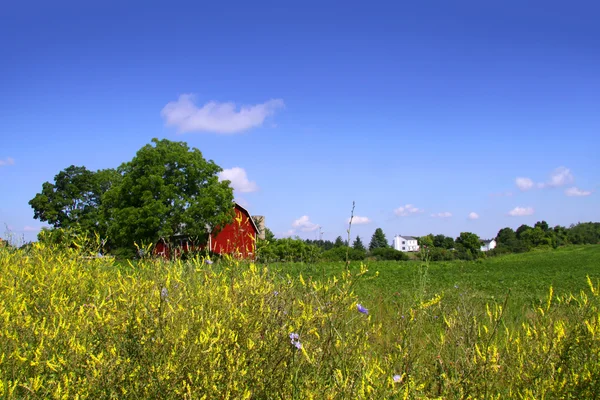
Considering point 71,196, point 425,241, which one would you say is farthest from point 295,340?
point 71,196

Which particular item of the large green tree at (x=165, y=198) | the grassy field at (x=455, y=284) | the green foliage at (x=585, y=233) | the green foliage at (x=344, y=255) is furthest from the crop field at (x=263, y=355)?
the green foliage at (x=585, y=233)

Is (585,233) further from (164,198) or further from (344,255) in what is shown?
(344,255)

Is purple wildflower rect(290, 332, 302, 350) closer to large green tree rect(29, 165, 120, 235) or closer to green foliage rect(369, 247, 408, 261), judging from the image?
green foliage rect(369, 247, 408, 261)

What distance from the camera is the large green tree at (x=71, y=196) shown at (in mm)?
49312

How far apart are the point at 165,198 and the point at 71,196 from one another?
22.6 m

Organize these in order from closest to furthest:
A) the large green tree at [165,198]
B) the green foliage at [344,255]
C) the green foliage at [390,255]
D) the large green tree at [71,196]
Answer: the green foliage at [344,255] → the large green tree at [165,198] → the green foliage at [390,255] → the large green tree at [71,196]

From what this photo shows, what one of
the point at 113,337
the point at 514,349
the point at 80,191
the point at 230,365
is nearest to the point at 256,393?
the point at 230,365

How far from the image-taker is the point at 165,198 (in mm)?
34312

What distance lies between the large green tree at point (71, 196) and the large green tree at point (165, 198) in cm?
1562

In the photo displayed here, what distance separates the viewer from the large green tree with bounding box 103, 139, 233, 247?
108ft

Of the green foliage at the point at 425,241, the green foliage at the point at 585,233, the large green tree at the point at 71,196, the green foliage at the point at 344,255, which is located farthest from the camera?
the green foliage at the point at 585,233

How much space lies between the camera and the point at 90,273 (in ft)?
15.2

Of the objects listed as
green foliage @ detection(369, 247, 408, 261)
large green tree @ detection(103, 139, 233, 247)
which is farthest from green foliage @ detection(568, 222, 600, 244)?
large green tree @ detection(103, 139, 233, 247)

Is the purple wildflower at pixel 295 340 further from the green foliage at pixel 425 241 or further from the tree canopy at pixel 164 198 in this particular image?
the tree canopy at pixel 164 198
